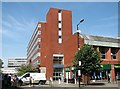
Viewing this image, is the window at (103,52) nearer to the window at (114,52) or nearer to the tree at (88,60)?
the window at (114,52)

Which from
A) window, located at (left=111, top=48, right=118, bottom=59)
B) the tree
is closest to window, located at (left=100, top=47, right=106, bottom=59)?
window, located at (left=111, top=48, right=118, bottom=59)

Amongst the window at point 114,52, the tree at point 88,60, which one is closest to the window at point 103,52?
the window at point 114,52

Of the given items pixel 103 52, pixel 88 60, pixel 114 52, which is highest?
pixel 114 52

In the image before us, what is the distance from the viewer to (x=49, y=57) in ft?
233

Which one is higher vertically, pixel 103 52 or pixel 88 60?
pixel 103 52

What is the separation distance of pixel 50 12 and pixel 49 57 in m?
13.0

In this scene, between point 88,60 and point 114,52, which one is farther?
point 114,52

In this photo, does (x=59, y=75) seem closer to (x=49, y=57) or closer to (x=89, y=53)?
(x=49, y=57)

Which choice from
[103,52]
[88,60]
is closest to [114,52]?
[103,52]

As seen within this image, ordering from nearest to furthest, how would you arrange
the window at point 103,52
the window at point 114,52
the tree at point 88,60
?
1. the tree at point 88,60
2. the window at point 103,52
3. the window at point 114,52

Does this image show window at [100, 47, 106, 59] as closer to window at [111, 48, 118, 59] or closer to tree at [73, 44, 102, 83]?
window at [111, 48, 118, 59]

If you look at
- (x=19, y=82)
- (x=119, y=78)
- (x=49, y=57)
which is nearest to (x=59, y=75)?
(x=49, y=57)

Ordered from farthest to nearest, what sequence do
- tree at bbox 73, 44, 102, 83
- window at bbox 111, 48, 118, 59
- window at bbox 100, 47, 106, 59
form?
window at bbox 111, 48, 118, 59 → window at bbox 100, 47, 106, 59 → tree at bbox 73, 44, 102, 83

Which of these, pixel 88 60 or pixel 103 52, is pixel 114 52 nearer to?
pixel 103 52
